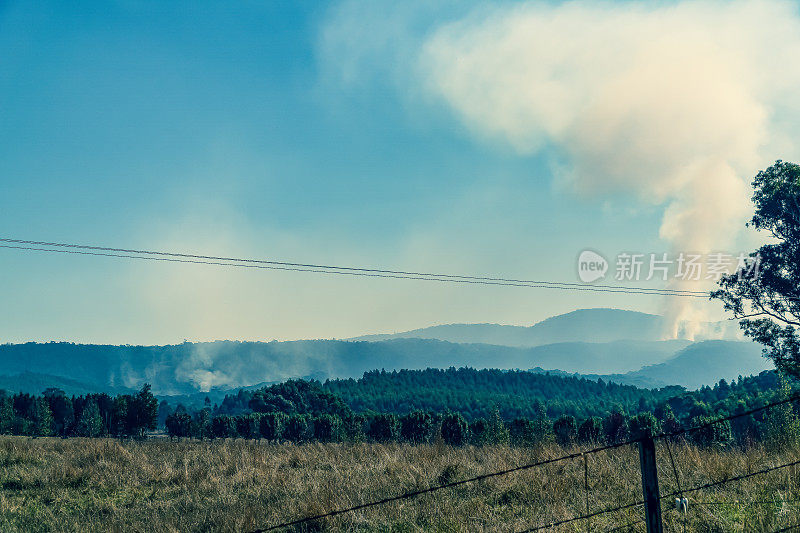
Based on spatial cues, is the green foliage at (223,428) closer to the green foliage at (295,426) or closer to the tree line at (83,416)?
the green foliage at (295,426)

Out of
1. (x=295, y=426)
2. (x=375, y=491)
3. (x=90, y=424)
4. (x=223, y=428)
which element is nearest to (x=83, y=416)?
(x=90, y=424)

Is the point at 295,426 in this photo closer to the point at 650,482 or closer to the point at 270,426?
the point at 270,426

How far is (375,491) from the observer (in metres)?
9.75

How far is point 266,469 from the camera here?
13.0m

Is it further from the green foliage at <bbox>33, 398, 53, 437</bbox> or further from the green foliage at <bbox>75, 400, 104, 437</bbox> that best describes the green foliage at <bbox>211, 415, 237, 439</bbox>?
the green foliage at <bbox>33, 398, 53, 437</bbox>

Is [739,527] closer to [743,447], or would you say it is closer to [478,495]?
[478,495]

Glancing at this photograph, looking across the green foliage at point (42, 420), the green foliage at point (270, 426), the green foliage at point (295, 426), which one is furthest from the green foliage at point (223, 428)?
the green foliage at point (42, 420)

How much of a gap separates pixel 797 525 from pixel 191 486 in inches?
444

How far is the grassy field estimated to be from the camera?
7.64 m

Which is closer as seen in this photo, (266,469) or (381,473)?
(381,473)

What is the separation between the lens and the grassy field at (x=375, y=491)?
7.64m

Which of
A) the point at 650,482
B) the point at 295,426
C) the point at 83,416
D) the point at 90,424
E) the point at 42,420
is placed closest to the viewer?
the point at 650,482

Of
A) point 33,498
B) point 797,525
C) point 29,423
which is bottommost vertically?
point 29,423

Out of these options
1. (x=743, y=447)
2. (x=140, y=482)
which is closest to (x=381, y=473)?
(x=140, y=482)
